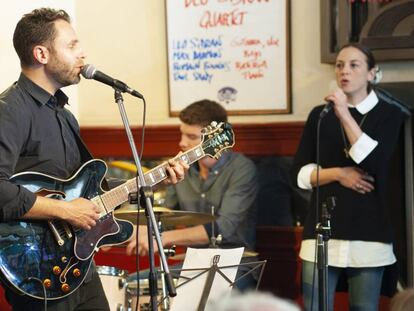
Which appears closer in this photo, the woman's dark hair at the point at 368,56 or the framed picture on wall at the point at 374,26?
the woman's dark hair at the point at 368,56

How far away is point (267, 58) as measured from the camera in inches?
179

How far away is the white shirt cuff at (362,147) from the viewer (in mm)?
3701

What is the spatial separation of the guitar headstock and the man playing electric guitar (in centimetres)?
19

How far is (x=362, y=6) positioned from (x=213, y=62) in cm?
96

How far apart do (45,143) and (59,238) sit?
1.21 ft

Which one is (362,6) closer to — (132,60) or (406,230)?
(406,230)

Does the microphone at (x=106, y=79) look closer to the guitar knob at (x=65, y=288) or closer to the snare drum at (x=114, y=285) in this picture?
the guitar knob at (x=65, y=288)

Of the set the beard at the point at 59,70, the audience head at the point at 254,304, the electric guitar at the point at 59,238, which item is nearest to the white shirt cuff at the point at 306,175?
the electric guitar at the point at 59,238

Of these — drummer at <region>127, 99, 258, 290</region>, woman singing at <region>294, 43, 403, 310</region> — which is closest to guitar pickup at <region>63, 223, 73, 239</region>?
drummer at <region>127, 99, 258, 290</region>

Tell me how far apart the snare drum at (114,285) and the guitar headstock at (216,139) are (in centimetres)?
86

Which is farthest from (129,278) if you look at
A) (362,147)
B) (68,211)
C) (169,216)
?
(362,147)

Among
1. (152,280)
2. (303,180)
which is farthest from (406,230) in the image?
(152,280)

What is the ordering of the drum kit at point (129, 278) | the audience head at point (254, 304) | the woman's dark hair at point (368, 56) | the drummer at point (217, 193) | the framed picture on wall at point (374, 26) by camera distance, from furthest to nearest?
1. the drummer at point (217, 193)
2. the framed picture on wall at point (374, 26)
3. the woman's dark hair at point (368, 56)
4. the drum kit at point (129, 278)
5. the audience head at point (254, 304)

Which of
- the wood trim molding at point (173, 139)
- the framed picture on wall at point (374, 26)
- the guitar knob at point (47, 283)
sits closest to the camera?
the guitar knob at point (47, 283)
